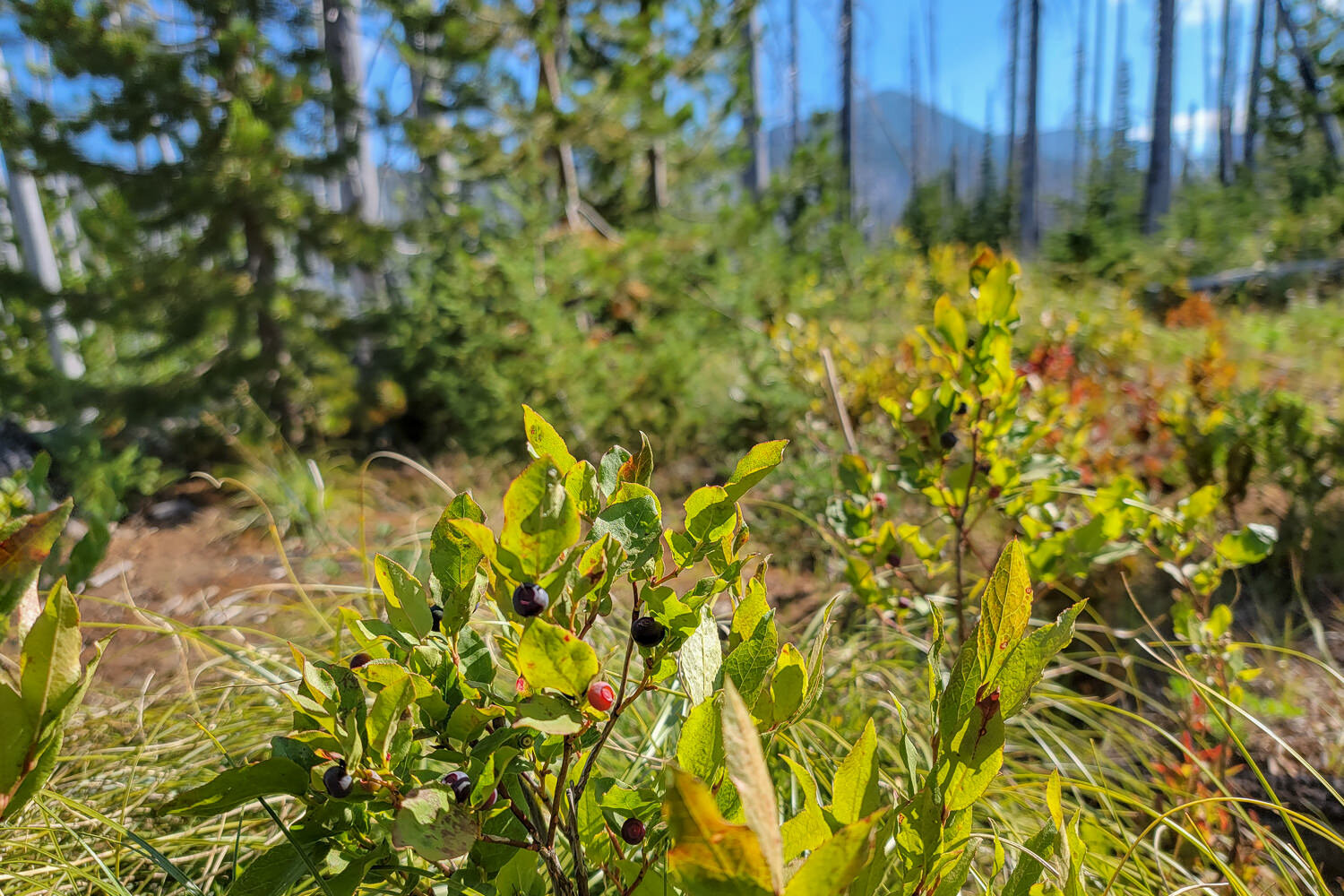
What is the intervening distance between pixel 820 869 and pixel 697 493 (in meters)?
0.26

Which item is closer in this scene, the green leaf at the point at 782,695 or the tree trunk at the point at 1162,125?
the green leaf at the point at 782,695

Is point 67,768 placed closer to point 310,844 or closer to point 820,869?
point 310,844

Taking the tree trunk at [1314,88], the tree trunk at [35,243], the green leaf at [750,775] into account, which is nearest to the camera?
the green leaf at [750,775]

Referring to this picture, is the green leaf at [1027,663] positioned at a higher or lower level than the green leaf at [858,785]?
higher

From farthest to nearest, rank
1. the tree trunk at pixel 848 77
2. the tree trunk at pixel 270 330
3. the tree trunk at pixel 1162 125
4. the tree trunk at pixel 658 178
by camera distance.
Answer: the tree trunk at pixel 848 77, the tree trunk at pixel 1162 125, the tree trunk at pixel 658 178, the tree trunk at pixel 270 330

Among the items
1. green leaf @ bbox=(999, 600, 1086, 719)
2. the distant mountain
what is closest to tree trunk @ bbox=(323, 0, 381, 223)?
green leaf @ bbox=(999, 600, 1086, 719)

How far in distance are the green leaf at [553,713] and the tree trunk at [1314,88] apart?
12.4 metres

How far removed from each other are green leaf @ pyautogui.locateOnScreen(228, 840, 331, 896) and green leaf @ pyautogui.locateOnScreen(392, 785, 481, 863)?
0.40 ft

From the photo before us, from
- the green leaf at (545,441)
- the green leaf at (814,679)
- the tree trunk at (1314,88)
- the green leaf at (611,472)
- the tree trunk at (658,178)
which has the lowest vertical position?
the green leaf at (814,679)

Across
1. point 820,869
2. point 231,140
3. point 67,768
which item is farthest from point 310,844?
point 231,140

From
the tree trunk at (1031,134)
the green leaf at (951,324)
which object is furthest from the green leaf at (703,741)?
the tree trunk at (1031,134)

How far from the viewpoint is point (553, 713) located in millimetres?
488

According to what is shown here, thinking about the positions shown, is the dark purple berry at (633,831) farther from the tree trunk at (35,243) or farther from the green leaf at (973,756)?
the tree trunk at (35,243)

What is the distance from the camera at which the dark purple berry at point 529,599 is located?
474 mm
